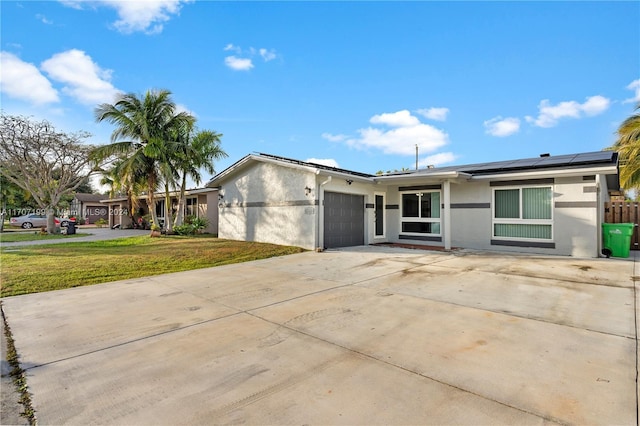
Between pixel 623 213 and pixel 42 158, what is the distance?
94.9 feet

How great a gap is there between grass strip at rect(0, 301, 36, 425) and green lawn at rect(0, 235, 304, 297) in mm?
3425

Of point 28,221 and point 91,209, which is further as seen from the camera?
point 91,209

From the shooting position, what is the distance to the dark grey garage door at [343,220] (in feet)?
39.5

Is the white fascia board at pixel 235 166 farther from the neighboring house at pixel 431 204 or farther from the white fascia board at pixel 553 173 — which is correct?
the white fascia board at pixel 553 173

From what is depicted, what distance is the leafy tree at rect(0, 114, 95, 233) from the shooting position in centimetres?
1684

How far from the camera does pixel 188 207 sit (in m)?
22.5

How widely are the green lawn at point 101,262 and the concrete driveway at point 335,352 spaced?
107 centimetres

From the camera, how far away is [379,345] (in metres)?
3.47

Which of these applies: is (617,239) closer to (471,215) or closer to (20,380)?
(471,215)

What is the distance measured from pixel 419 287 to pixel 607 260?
23.6 feet

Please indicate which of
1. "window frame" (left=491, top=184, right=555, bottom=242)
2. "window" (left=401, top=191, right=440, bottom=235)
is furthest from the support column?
"window frame" (left=491, top=184, right=555, bottom=242)

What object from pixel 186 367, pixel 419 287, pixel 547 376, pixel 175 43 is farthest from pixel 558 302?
pixel 175 43

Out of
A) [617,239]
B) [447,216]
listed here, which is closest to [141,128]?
[447,216]

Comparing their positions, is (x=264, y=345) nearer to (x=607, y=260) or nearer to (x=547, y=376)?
(x=547, y=376)
